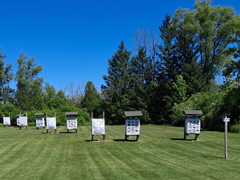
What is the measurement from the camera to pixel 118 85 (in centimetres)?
4400

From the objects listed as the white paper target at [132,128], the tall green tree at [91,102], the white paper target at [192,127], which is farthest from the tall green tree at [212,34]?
the white paper target at [132,128]

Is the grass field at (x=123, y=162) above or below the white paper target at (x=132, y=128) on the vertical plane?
below

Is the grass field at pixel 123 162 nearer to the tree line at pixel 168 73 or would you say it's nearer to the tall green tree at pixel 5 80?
the tree line at pixel 168 73

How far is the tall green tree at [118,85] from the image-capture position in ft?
141

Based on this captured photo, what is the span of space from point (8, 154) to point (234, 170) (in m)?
8.86

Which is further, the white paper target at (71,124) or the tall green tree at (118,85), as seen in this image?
the tall green tree at (118,85)

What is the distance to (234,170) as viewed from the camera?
7750mm

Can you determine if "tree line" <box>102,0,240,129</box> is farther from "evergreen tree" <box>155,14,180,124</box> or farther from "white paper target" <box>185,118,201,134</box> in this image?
"white paper target" <box>185,118,201,134</box>

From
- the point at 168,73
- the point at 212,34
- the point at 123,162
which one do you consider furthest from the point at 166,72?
the point at 123,162

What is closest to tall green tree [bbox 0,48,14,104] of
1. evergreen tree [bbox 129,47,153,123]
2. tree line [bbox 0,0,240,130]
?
tree line [bbox 0,0,240,130]

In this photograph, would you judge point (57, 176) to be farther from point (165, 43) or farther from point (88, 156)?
point (165, 43)

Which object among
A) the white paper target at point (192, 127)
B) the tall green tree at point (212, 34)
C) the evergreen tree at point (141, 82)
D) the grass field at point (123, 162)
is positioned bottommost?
the grass field at point (123, 162)

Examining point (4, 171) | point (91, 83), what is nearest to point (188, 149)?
point (4, 171)

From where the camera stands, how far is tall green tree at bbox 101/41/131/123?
4303 centimetres
